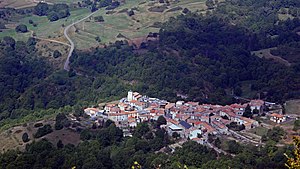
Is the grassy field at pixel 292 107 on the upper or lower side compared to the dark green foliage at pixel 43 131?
lower

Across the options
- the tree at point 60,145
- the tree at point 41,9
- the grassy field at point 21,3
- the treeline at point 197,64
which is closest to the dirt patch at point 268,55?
the treeline at point 197,64

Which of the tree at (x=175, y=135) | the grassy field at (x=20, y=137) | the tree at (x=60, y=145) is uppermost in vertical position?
the tree at (x=60, y=145)

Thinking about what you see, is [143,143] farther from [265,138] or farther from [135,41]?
[135,41]

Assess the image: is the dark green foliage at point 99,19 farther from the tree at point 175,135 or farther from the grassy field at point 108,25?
the tree at point 175,135

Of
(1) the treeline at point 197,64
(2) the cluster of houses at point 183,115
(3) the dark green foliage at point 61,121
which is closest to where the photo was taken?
(2) the cluster of houses at point 183,115

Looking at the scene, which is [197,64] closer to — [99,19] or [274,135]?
[274,135]

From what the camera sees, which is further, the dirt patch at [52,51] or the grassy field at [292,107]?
the dirt patch at [52,51]

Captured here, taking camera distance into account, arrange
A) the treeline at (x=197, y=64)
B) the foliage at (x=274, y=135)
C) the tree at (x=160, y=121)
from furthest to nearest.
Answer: the treeline at (x=197, y=64)
the tree at (x=160, y=121)
the foliage at (x=274, y=135)
